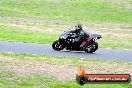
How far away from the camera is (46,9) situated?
60438 millimetres

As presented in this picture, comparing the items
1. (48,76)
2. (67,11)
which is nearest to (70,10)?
(67,11)

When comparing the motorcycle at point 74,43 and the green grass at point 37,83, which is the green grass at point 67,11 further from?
the green grass at point 37,83

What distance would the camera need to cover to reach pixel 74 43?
24.1m

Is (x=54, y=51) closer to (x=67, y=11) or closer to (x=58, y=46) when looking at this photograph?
(x=58, y=46)

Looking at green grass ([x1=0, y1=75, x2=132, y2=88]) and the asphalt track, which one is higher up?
green grass ([x1=0, y1=75, x2=132, y2=88])

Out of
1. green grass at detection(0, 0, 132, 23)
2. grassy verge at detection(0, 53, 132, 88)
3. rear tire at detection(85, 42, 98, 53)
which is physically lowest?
green grass at detection(0, 0, 132, 23)

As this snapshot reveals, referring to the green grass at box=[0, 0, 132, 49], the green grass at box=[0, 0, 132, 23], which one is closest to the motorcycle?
the green grass at box=[0, 0, 132, 49]

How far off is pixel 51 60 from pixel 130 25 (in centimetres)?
3196

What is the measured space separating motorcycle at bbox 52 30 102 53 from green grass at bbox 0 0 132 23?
1039 inches

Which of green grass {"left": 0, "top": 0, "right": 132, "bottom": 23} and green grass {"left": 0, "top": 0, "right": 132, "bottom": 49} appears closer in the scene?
green grass {"left": 0, "top": 0, "right": 132, "bottom": 49}

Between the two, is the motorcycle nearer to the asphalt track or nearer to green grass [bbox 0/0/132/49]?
the asphalt track

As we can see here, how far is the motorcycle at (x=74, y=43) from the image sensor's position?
2378 cm

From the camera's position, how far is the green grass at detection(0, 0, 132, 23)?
177ft

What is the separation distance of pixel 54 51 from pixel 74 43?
1662mm
